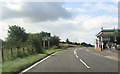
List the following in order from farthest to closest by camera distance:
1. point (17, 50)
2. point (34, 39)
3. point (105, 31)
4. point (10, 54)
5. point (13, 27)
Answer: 1. point (13, 27)
2. point (105, 31)
3. point (34, 39)
4. point (17, 50)
5. point (10, 54)

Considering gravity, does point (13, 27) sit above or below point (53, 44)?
above

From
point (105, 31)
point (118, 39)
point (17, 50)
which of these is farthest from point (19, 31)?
point (17, 50)

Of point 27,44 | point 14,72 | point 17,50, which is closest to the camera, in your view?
point 14,72

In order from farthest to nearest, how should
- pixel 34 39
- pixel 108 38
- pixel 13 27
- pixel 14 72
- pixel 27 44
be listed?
pixel 13 27
pixel 108 38
pixel 34 39
pixel 27 44
pixel 14 72

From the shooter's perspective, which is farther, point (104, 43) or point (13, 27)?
point (13, 27)

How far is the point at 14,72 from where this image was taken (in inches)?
361

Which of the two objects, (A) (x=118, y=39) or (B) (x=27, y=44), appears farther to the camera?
(A) (x=118, y=39)

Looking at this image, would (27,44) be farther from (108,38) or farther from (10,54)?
(108,38)

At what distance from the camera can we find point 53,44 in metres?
75.8

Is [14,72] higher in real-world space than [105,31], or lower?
lower

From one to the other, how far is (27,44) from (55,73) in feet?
61.4

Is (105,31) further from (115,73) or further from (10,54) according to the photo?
(115,73)

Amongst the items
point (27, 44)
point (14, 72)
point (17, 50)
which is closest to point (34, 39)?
point (27, 44)

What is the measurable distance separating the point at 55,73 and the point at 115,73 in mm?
3528
